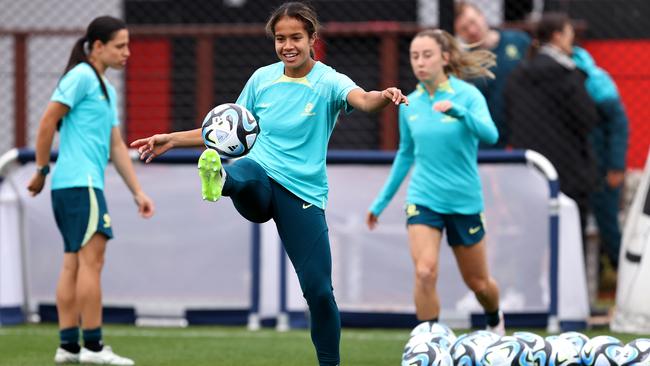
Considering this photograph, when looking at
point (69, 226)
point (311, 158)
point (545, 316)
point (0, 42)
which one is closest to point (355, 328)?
point (545, 316)

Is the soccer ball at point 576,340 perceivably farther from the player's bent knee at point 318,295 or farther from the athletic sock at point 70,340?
the athletic sock at point 70,340

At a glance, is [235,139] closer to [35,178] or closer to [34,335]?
[35,178]

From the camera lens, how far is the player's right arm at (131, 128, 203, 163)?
5535 mm

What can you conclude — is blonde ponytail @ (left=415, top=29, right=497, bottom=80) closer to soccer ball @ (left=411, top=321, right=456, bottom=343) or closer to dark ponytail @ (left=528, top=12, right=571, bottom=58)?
dark ponytail @ (left=528, top=12, right=571, bottom=58)

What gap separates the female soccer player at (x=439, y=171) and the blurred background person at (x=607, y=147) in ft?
7.65

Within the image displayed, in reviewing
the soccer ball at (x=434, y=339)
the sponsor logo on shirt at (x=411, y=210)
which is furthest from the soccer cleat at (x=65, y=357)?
the sponsor logo on shirt at (x=411, y=210)

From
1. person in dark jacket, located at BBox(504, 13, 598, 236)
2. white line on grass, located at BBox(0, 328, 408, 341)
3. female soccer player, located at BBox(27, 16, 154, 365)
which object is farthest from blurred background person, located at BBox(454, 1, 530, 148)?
female soccer player, located at BBox(27, 16, 154, 365)

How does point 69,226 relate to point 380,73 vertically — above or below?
below

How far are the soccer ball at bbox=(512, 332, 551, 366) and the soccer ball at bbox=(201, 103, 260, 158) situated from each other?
5.82 feet

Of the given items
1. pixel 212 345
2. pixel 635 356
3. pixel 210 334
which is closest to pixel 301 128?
pixel 635 356

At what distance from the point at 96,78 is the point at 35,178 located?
647 millimetres

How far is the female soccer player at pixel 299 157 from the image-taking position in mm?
5766

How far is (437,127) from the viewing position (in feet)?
24.6

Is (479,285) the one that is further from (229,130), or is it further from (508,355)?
(229,130)
